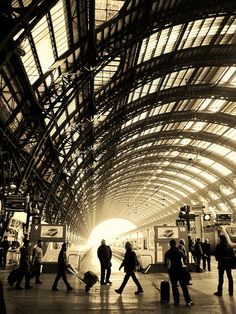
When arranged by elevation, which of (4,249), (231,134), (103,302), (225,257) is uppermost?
(231,134)

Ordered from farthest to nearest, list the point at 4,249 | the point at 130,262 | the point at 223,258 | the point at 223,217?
the point at 223,217
the point at 4,249
the point at 130,262
the point at 223,258

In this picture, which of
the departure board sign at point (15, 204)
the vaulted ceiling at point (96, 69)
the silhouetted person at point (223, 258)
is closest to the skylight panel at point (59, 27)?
the vaulted ceiling at point (96, 69)

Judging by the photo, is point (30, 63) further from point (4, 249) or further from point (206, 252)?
point (206, 252)

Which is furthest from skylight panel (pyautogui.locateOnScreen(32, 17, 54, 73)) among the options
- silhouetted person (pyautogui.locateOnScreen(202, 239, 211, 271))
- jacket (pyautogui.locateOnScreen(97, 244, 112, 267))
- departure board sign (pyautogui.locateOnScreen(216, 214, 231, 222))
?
departure board sign (pyautogui.locateOnScreen(216, 214, 231, 222))

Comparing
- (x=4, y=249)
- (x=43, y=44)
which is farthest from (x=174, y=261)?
(x=4, y=249)

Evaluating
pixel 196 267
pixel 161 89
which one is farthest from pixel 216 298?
pixel 161 89

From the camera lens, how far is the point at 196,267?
75.8ft

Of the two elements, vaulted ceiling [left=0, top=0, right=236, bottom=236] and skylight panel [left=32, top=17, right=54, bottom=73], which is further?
vaulted ceiling [left=0, top=0, right=236, bottom=236]

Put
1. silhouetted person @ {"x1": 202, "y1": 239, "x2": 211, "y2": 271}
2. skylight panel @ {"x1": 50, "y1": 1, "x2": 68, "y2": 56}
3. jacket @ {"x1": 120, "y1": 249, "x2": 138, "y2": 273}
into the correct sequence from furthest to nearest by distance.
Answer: silhouetted person @ {"x1": 202, "y1": 239, "x2": 211, "y2": 271} < skylight panel @ {"x1": 50, "y1": 1, "x2": 68, "y2": 56} < jacket @ {"x1": 120, "y1": 249, "x2": 138, "y2": 273}

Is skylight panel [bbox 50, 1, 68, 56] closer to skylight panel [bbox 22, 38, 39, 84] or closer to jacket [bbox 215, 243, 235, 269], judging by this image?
skylight panel [bbox 22, 38, 39, 84]

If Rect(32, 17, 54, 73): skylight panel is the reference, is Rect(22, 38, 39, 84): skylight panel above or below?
below

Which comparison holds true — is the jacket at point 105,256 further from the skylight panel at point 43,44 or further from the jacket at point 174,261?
the skylight panel at point 43,44

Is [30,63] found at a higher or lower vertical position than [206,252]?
higher

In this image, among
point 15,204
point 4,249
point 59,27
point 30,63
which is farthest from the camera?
point 4,249
